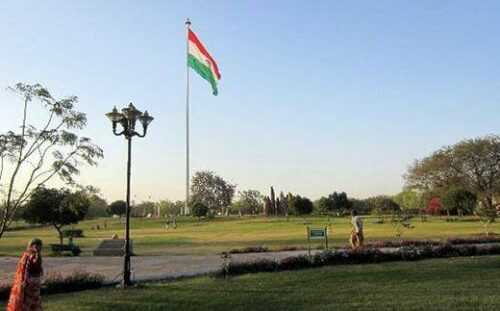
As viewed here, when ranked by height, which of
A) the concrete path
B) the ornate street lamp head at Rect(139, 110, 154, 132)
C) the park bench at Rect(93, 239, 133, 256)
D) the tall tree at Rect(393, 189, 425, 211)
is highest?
the tall tree at Rect(393, 189, 425, 211)

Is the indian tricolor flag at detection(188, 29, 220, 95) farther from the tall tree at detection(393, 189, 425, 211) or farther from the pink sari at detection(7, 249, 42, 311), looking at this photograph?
the tall tree at detection(393, 189, 425, 211)

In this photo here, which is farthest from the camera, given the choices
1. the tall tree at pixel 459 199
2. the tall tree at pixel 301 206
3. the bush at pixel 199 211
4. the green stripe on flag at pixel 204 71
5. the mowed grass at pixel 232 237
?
the tall tree at pixel 301 206

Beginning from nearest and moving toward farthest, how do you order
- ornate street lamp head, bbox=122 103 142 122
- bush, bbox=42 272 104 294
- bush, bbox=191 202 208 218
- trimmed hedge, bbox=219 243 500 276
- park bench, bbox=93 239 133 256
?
bush, bbox=42 272 104 294 → ornate street lamp head, bbox=122 103 142 122 → trimmed hedge, bbox=219 243 500 276 → park bench, bbox=93 239 133 256 → bush, bbox=191 202 208 218

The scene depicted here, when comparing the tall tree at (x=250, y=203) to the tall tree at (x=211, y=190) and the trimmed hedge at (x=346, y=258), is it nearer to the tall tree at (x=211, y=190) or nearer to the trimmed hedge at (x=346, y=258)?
the tall tree at (x=211, y=190)

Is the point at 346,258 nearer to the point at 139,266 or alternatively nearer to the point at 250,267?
the point at 250,267

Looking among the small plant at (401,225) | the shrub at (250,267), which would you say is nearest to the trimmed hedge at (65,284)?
the shrub at (250,267)

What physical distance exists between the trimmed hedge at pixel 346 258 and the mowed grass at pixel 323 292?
972mm

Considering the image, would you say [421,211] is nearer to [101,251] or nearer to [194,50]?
[194,50]

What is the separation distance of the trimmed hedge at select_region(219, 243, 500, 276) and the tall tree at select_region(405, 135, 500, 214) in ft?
181

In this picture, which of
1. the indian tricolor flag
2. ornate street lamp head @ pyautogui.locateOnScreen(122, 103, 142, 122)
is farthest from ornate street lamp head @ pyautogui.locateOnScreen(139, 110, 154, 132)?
the indian tricolor flag

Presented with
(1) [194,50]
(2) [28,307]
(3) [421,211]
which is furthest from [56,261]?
(3) [421,211]

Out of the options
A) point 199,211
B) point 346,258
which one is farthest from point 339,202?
point 346,258

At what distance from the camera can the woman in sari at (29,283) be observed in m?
10.9

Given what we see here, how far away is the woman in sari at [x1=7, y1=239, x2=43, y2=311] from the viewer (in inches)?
429
